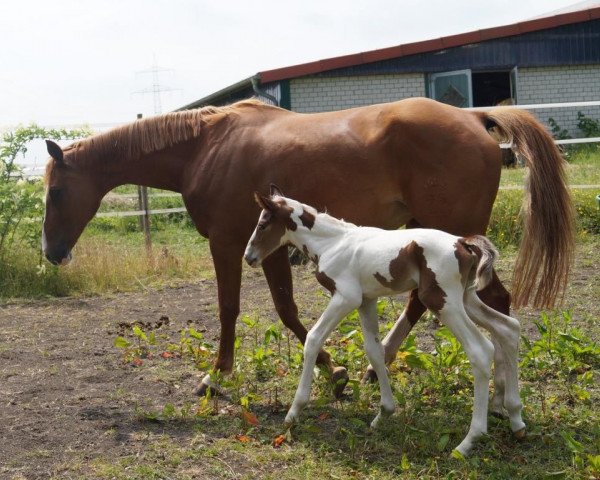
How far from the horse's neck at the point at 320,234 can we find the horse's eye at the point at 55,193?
2205 millimetres

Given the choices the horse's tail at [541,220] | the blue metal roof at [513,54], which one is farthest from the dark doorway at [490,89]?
the horse's tail at [541,220]

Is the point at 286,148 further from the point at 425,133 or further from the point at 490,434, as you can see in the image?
the point at 490,434

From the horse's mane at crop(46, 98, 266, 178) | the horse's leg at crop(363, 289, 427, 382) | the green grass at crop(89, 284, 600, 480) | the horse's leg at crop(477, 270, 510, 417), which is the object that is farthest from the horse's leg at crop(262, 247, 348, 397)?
the horse's leg at crop(477, 270, 510, 417)

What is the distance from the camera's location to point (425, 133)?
503cm

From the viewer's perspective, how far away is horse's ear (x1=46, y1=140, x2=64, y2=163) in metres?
5.66

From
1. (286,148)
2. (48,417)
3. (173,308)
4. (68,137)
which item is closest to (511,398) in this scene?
(286,148)

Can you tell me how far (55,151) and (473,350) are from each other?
3.36 metres

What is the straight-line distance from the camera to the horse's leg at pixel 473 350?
4.03 m

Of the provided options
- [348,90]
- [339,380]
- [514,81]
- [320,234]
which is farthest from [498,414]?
[514,81]

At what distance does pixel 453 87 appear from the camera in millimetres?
17781

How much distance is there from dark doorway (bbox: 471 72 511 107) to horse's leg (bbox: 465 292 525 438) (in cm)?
1797

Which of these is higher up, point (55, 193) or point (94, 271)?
point (55, 193)

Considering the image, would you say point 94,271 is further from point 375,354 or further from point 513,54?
point 513,54

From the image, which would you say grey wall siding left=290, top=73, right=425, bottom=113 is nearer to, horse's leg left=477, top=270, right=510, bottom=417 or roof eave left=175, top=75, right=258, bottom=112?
roof eave left=175, top=75, right=258, bottom=112
